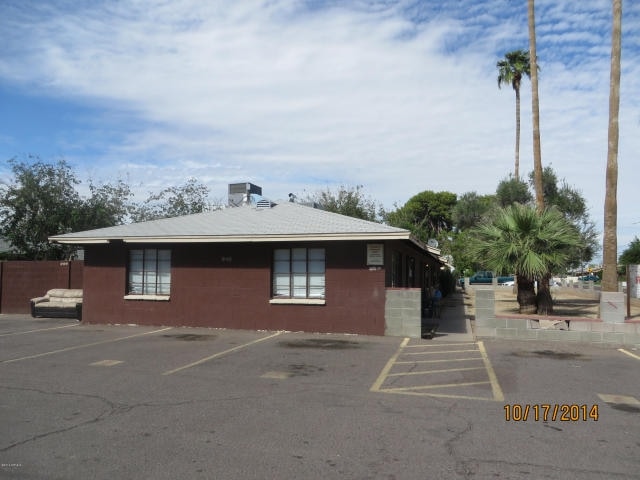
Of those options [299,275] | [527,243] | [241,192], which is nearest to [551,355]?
[527,243]

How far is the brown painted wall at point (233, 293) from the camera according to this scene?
1441 cm

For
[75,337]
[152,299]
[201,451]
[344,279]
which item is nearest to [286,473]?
[201,451]

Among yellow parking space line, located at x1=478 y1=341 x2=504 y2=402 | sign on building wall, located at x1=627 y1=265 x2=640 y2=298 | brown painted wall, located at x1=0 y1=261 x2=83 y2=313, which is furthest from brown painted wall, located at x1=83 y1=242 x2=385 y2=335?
sign on building wall, located at x1=627 y1=265 x2=640 y2=298

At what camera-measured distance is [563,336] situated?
1309 centimetres

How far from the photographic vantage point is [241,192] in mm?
22875

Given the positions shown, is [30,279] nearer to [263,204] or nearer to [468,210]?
[263,204]

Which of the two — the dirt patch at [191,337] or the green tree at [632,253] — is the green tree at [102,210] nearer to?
the dirt patch at [191,337]

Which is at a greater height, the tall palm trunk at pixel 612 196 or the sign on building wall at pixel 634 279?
the tall palm trunk at pixel 612 196

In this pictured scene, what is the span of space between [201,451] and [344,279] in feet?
31.1

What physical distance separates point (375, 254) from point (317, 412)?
786cm

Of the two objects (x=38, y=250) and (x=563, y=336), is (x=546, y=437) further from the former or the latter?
(x=38, y=250)

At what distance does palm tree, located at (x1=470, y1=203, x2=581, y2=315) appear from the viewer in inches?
612
